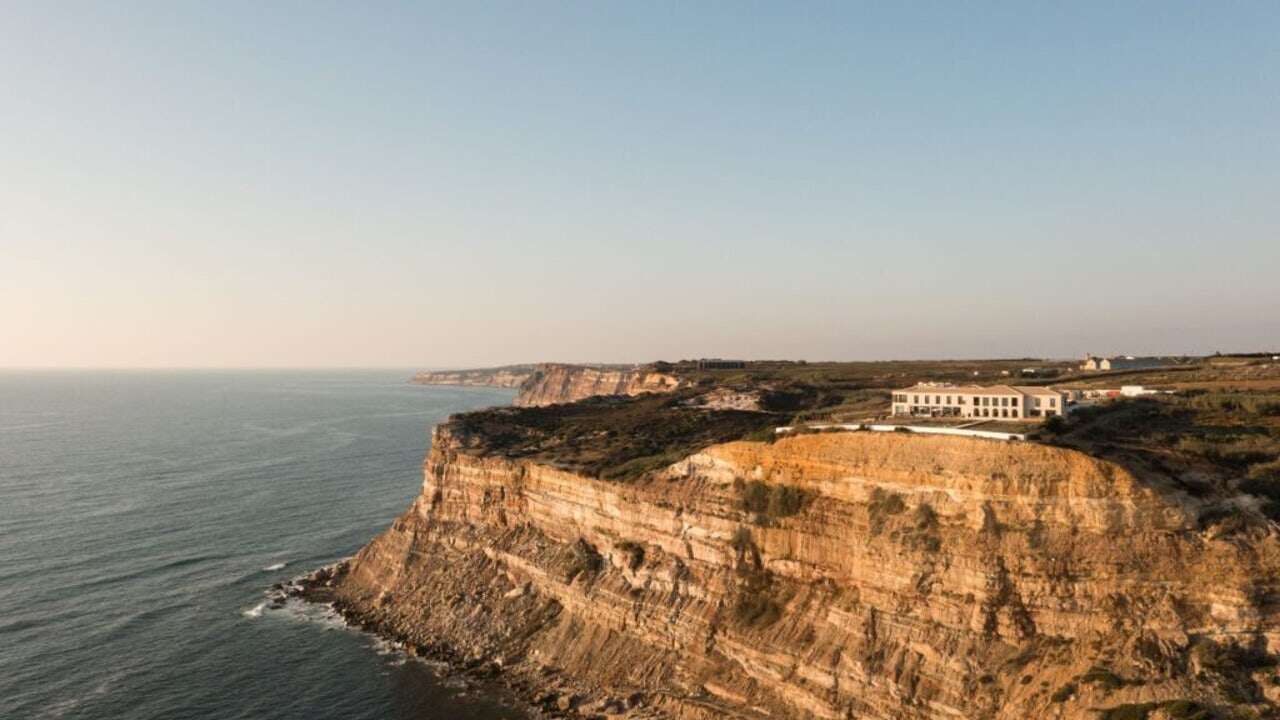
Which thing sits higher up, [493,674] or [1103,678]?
[1103,678]

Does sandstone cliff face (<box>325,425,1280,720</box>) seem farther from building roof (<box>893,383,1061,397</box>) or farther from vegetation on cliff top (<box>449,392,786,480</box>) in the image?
building roof (<box>893,383,1061,397</box>)

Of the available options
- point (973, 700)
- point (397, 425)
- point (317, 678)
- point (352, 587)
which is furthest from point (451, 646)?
point (397, 425)

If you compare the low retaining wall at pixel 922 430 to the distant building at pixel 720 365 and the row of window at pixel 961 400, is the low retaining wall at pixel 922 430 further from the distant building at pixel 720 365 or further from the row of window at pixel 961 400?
the distant building at pixel 720 365

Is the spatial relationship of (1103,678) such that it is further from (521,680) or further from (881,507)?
(521,680)

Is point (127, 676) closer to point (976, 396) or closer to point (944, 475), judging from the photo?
point (944, 475)

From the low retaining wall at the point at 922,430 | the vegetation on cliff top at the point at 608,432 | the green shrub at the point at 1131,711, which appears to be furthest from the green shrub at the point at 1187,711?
the vegetation on cliff top at the point at 608,432

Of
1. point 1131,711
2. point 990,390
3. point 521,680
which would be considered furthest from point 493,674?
Result: point 990,390
